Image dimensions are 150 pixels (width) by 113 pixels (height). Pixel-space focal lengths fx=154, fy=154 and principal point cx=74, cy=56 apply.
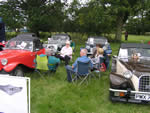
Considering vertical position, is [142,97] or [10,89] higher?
[10,89]

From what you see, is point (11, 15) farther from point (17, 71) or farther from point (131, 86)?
point (131, 86)

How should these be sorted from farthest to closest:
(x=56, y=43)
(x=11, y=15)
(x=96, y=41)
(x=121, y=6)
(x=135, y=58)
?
(x=11, y=15) → (x=121, y=6) → (x=96, y=41) → (x=56, y=43) → (x=135, y=58)

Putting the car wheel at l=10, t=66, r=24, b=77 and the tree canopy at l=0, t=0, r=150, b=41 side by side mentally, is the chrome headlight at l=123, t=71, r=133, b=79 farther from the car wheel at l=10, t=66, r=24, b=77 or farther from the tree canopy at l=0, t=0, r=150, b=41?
the tree canopy at l=0, t=0, r=150, b=41

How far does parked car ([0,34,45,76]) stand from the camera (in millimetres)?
5154

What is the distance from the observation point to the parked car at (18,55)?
5154 millimetres

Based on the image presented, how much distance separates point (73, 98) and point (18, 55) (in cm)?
268

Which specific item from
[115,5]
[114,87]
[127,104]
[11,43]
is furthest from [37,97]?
[115,5]

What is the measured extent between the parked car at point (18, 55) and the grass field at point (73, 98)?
29.0 inches

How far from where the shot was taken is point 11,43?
21.3 ft

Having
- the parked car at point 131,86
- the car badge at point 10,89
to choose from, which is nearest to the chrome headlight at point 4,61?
the car badge at point 10,89

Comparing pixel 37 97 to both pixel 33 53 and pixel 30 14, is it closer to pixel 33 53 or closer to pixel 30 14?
pixel 33 53

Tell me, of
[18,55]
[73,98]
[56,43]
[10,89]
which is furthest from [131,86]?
[56,43]

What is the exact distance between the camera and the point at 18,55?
570 centimetres

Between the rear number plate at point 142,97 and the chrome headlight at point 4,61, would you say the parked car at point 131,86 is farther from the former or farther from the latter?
the chrome headlight at point 4,61
